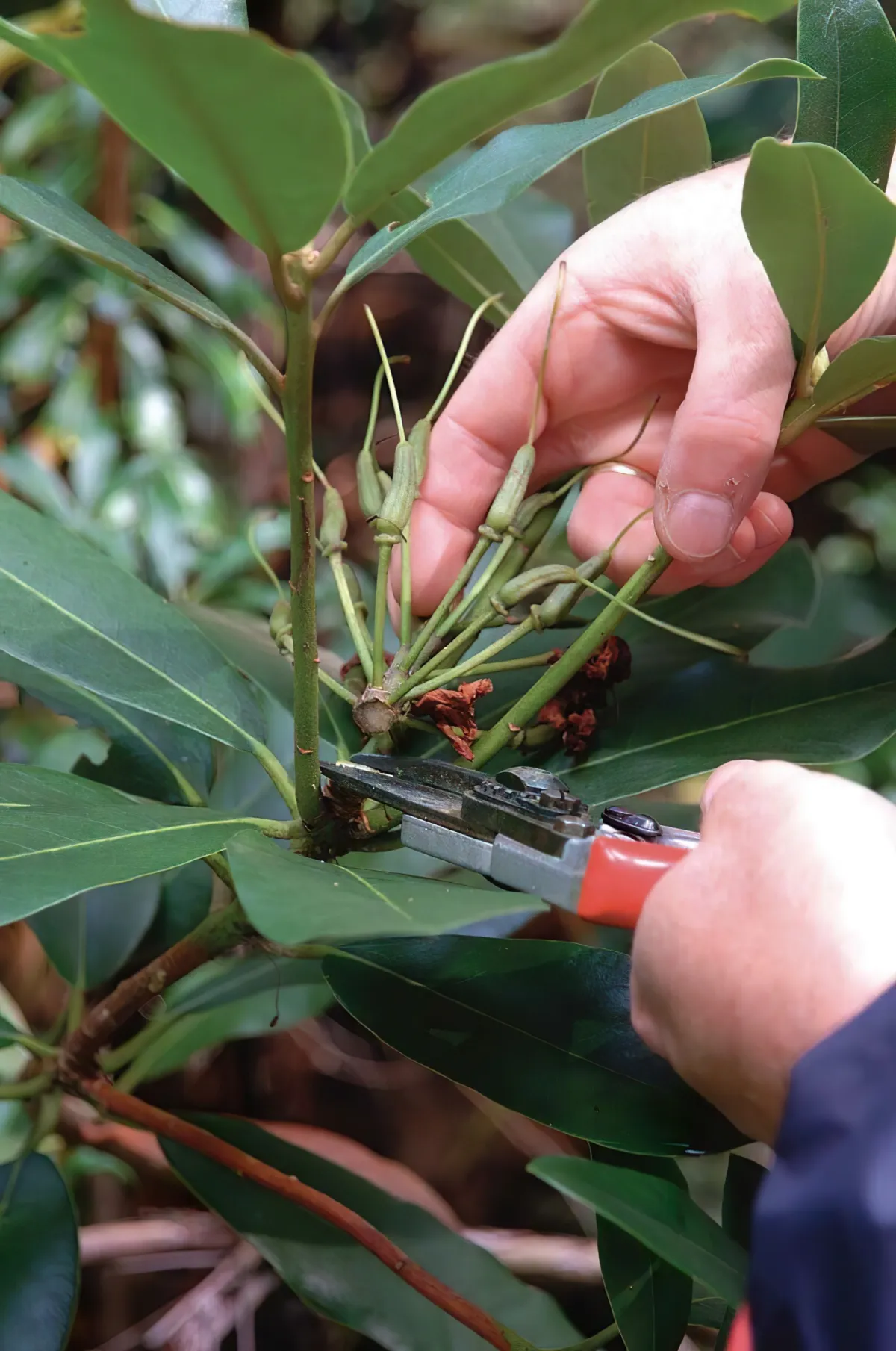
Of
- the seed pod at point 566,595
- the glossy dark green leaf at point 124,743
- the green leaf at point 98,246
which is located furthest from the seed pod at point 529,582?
the glossy dark green leaf at point 124,743

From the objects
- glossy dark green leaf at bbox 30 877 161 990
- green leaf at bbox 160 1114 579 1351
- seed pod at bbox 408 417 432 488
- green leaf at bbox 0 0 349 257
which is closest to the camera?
green leaf at bbox 0 0 349 257

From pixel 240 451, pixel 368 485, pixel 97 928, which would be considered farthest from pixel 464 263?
pixel 240 451

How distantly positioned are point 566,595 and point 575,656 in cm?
4

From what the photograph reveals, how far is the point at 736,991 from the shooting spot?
0.39 m

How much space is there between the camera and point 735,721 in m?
0.68

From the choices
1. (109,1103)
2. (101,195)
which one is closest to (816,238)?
(109,1103)

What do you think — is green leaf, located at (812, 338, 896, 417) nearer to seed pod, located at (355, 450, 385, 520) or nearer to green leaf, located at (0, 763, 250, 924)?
seed pod, located at (355, 450, 385, 520)

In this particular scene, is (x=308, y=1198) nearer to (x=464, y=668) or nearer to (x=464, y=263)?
(x=464, y=668)

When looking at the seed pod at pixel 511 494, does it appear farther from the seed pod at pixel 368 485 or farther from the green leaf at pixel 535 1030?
the green leaf at pixel 535 1030

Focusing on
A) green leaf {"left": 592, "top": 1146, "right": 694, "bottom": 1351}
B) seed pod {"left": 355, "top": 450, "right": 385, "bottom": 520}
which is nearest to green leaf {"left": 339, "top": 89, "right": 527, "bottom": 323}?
seed pod {"left": 355, "top": 450, "right": 385, "bottom": 520}

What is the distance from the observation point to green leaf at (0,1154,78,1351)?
2.09 feet

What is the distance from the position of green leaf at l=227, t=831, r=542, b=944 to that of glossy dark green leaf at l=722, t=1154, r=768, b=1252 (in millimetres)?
260

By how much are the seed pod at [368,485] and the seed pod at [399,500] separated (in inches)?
1.5

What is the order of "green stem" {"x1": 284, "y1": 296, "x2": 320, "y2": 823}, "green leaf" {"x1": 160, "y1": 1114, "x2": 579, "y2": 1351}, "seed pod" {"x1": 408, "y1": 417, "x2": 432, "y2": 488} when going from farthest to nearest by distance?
"green leaf" {"x1": 160, "y1": 1114, "x2": 579, "y2": 1351} → "seed pod" {"x1": 408, "y1": 417, "x2": 432, "y2": 488} → "green stem" {"x1": 284, "y1": 296, "x2": 320, "y2": 823}
